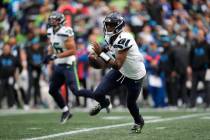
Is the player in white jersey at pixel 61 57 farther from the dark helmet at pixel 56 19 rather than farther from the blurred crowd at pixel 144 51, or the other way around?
the blurred crowd at pixel 144 51

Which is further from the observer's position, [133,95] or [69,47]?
[69,47]

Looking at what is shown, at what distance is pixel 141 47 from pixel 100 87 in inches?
319

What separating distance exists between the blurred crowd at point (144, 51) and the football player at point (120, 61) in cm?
720

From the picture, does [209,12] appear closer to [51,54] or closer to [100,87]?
[51,54]

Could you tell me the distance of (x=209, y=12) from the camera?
19359 millimetres

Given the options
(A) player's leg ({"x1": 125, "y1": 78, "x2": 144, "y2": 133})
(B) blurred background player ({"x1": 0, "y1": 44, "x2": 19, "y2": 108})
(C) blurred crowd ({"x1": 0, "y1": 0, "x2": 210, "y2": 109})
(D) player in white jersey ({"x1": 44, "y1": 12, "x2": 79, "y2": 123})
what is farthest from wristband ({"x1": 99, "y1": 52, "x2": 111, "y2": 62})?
(B) blurred background player ({"x1": 0, "y1": 44, "x2": 19, "y2": 108})

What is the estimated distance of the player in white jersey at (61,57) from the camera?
12117 mm

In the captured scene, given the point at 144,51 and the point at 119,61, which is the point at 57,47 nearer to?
the point at 119,61

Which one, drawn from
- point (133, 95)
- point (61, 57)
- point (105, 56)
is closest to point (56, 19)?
point (61, 57)

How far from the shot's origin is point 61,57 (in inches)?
475

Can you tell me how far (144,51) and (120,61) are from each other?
341 inches

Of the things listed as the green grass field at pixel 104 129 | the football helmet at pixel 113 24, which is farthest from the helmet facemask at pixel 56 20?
the football helmet at pixel 113 24

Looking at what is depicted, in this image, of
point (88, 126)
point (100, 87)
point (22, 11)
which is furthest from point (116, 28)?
point (22, 11)

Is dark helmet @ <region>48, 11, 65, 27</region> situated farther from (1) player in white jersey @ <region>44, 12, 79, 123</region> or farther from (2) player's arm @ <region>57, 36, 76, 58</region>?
(2) player's arm @ <region>57, 36, 76, 58</region>
